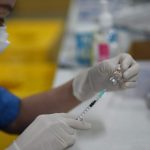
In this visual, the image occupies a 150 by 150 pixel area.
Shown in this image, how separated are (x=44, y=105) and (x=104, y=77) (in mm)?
225

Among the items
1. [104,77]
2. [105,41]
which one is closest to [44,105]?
[104,77]

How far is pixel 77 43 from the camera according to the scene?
139cm

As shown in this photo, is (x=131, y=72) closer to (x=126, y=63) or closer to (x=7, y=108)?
(x=126, y=63)

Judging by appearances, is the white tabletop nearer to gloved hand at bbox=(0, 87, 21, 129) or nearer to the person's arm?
the person's arm

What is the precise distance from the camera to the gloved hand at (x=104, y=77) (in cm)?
87

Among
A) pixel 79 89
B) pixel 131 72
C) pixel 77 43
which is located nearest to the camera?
pixel 131 72

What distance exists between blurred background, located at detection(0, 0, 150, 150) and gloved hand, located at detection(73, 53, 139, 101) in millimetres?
174

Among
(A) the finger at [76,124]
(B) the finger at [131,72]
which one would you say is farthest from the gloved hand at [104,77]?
(A) the finger at [76,124]

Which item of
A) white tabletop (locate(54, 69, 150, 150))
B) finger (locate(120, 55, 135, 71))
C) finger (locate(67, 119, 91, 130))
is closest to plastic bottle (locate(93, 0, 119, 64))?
white tabletop (locate(54, 69, 150, 150))

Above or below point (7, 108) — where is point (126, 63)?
above

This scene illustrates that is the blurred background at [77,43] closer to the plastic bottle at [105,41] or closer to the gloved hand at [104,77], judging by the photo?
the plastic bottle at [105,41]

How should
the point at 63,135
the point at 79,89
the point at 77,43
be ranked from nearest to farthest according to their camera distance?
the point at 63,135
the point at 79,89
the point at 77,43

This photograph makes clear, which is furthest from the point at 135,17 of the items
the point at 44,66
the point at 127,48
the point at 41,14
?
the point at 41,14

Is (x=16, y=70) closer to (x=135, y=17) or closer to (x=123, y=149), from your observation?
(x=135, y=17)
